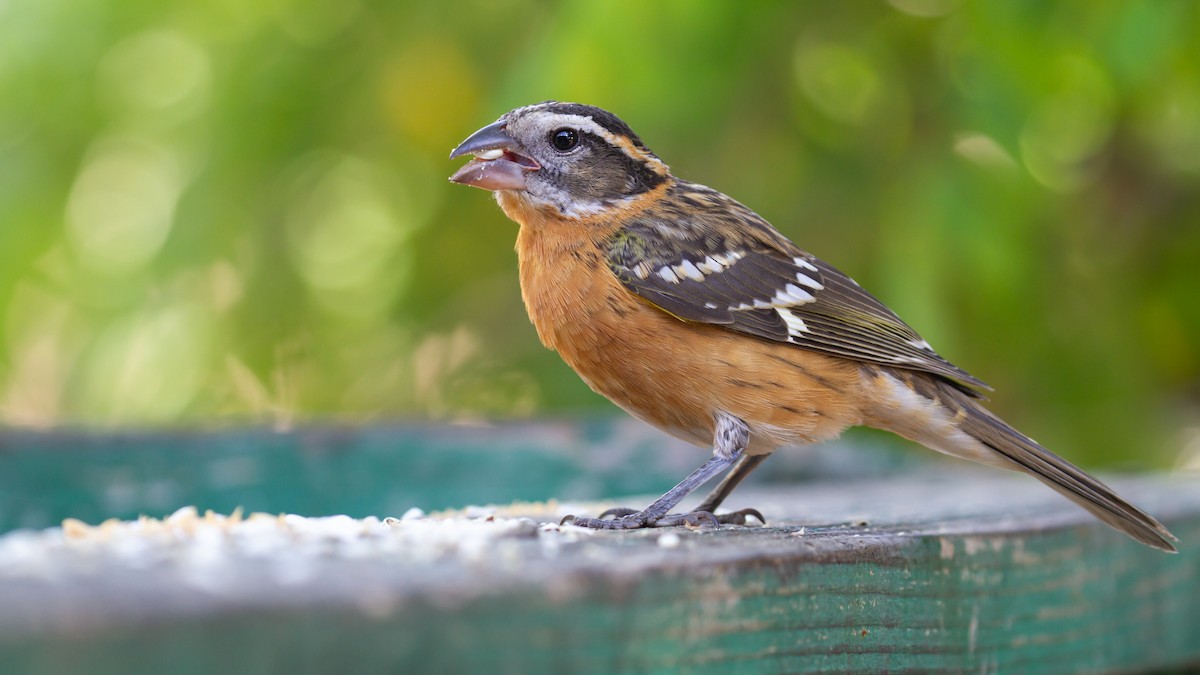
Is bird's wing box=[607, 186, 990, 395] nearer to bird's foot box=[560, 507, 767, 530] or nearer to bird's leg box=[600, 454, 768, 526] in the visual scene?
bird's leg box=[600, 454, 768, 526]

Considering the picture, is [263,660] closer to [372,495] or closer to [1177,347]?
[372,495]

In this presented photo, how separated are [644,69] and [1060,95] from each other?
141cm

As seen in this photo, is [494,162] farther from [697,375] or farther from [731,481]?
[731,481]

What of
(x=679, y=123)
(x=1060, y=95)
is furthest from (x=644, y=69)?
(x=1060, y=95)

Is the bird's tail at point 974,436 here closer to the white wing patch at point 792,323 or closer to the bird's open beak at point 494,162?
the white wing patch at point 792,323

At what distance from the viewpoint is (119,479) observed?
414cm

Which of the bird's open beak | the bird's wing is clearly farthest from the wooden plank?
the bird's open beak

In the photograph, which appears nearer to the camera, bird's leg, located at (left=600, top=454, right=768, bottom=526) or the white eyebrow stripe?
bird's leg, located at (left=600, top=454, right=768, bottom=526)

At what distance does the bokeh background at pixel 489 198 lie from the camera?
4.41m

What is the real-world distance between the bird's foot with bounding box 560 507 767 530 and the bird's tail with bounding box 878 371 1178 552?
64 centimetres

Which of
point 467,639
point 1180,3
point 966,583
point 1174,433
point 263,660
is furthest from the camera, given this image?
point 1174,433

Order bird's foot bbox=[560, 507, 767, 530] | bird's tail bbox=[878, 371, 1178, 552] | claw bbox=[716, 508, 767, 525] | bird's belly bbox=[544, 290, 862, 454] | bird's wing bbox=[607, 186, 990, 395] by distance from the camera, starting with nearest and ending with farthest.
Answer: bird's foot bbox=[560, 507, 767, 530]
claw bbox=[716, 508, 767, 525]
bird's tail bbox=[878, 371, 1178, 552]
bird's belly bbox=[544, 290, 862, 454]
bird's wing bbox=[607, 186, 990, 395]

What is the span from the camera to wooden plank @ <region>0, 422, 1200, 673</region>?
1.27 m

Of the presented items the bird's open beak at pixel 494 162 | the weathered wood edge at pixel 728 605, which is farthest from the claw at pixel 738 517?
the bird's open beak at pixel 494 162
